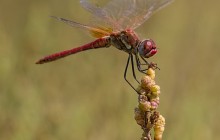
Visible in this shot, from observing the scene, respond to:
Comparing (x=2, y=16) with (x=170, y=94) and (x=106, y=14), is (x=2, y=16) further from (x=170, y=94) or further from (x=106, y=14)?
(x=106, y=14)

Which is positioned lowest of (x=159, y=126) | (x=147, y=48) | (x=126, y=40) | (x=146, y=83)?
(x=159, y=126)

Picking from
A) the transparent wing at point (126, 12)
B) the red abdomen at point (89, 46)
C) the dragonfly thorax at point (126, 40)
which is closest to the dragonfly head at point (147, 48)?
the dragonfly thorax at point (126, 40)

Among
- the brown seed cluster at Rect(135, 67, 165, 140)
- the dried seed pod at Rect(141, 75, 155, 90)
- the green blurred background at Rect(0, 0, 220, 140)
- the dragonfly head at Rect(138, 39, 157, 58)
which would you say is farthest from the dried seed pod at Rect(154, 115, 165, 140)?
the green blurred background at Rect(0, 0, 220, 140)

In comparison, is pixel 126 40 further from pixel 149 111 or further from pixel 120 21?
pixel 149 111

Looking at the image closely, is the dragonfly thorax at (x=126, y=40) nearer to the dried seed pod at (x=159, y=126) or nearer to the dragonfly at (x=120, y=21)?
the dragonfly at (x=120, y=21)

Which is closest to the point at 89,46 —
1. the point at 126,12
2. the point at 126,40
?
the point at 126,12
